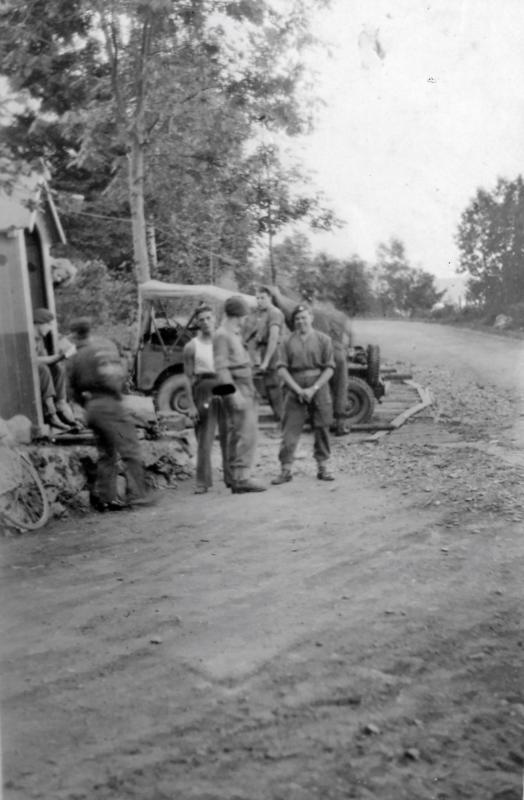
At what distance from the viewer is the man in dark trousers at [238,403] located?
126 inches

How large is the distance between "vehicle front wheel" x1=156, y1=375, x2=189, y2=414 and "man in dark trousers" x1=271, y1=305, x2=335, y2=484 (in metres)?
0.47

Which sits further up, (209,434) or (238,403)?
(238,403)

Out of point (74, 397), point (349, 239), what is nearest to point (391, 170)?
point (349, 239)

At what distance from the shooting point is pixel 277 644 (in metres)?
2.49

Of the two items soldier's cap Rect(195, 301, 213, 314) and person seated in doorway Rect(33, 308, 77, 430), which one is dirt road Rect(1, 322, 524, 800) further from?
soldier's cap Rect(195, 301, 213, 314)

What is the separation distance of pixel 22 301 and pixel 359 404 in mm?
2820

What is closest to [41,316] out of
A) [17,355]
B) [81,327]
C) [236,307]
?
[17,355]

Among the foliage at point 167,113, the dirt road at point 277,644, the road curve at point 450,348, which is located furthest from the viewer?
the road curve at point 450,348

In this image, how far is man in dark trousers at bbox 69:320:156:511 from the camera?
264cm

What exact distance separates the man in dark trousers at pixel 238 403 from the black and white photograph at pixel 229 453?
14mm

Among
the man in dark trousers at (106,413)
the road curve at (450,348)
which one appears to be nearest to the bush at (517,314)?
the road curve at (450,348)

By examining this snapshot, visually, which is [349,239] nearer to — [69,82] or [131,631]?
[69,82]

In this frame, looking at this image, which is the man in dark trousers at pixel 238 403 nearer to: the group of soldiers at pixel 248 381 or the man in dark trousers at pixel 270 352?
the group of soldiers at pixel 248 381

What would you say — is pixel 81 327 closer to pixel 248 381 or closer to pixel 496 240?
pixel 248 381
